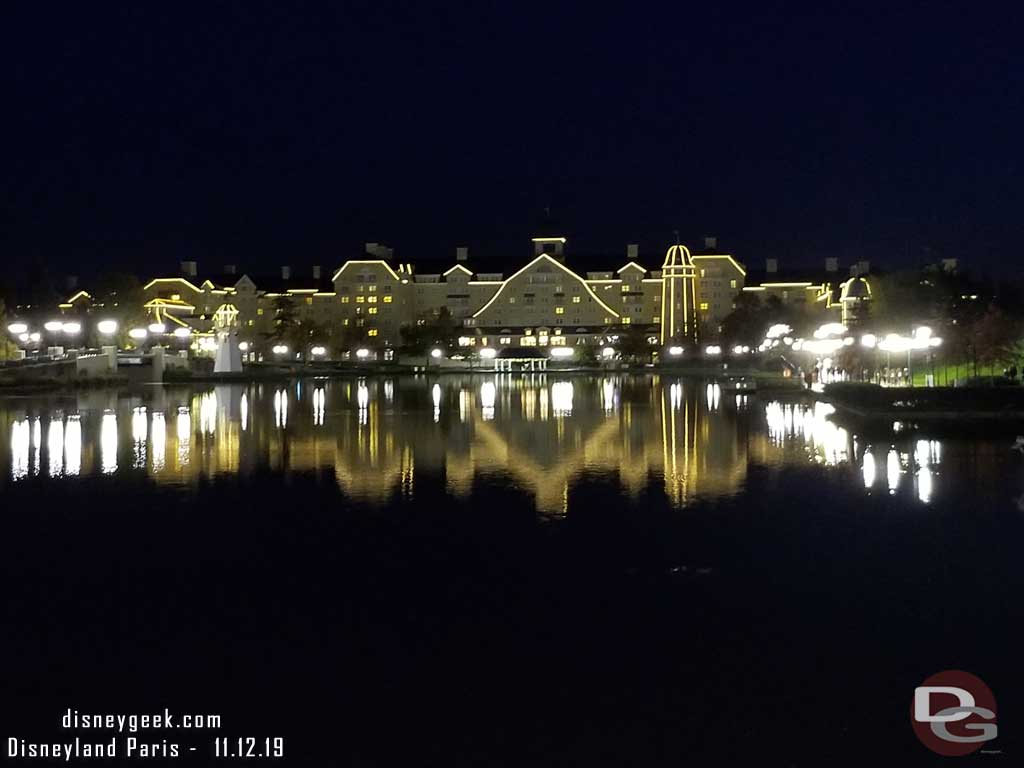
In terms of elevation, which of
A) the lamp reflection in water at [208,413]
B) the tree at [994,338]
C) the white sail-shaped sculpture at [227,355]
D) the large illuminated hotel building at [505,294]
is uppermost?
the large illuminated hotel building at [505,294]

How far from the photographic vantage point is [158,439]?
20250mm

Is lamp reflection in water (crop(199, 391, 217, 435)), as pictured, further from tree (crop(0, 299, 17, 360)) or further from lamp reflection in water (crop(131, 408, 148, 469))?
tree (crop(0, 299, 17, 360))

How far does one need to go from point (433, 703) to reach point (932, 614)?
3.46m

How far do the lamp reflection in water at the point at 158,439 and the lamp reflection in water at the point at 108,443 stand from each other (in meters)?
0.56

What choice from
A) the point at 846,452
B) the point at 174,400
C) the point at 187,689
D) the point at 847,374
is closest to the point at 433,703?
the point at 187,689

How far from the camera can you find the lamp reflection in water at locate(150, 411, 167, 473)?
16403 mm

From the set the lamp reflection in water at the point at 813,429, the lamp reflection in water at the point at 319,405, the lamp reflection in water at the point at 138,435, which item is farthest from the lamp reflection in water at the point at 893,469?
the lamp reflection in water at the point at 319,405

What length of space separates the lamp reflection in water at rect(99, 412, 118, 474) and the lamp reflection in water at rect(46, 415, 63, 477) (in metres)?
0.58

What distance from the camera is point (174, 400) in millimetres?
33906

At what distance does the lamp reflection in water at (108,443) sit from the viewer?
16172 mm

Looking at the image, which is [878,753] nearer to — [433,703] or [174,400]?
[433,703]

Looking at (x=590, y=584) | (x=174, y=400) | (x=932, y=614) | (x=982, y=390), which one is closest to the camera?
(x=932, y=614)

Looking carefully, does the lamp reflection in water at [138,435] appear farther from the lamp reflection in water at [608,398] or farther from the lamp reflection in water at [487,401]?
the lamp reflection in water at [608,398]

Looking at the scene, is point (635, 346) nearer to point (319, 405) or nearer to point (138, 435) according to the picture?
point (319, 405)
